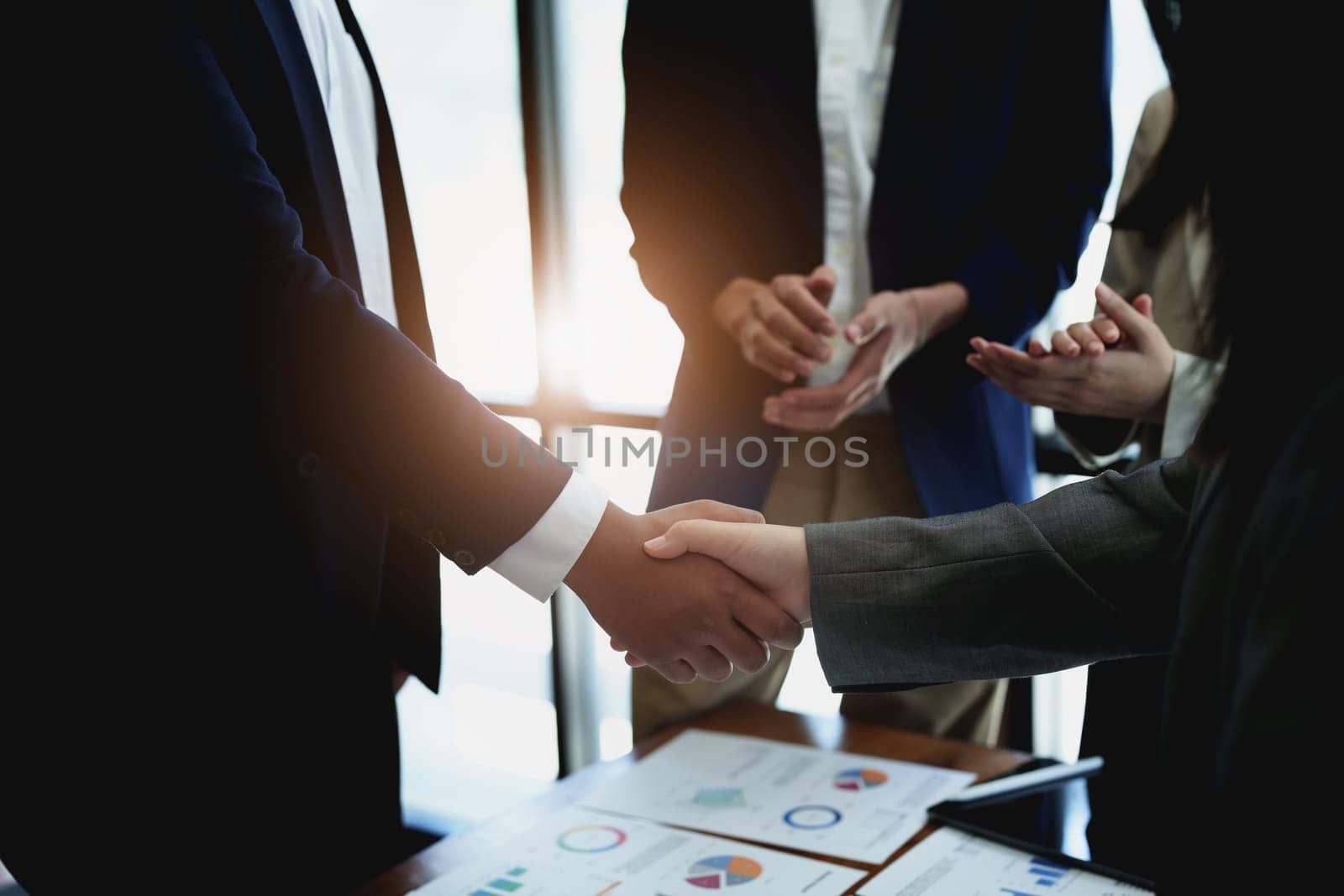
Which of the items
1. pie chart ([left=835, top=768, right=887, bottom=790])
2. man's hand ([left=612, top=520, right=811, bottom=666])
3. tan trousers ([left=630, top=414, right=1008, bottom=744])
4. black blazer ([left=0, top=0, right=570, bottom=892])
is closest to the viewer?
black blazer ([left=0, top=0, right=570, bottom=892])

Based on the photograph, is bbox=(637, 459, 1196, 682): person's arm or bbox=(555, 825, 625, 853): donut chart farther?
bbox=(555, 825, 625, 853): donut chart

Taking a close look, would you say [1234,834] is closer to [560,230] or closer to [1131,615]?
[1131,615]

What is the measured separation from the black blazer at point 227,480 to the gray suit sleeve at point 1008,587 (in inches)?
11.7

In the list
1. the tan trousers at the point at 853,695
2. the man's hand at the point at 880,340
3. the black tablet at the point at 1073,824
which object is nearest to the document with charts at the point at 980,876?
the black tablet at the point at 1073,824

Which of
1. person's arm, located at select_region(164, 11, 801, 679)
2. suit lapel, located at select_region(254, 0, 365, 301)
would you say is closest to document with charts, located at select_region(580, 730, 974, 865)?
person's arm, located at select_region(164, 11, 801, 679)

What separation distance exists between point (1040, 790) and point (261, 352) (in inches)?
30.9

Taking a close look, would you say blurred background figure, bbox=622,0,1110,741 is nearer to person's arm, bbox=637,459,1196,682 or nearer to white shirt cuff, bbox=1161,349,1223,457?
white shirt cuff, bbox=1161,349,1223,457

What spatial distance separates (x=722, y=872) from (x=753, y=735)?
305 millimetres

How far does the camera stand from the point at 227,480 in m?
0.71

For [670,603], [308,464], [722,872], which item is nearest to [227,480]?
[308,464]

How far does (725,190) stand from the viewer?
120 cm

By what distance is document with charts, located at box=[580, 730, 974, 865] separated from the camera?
2.93 feet

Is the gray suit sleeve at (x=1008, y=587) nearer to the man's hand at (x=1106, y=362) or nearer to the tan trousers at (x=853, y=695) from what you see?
the man's hand at (x=1106, y=362)

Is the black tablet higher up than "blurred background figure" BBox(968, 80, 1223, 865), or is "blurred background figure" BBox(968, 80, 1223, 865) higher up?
"blurred background figure" BBox(968, 80, 1223, 865)
